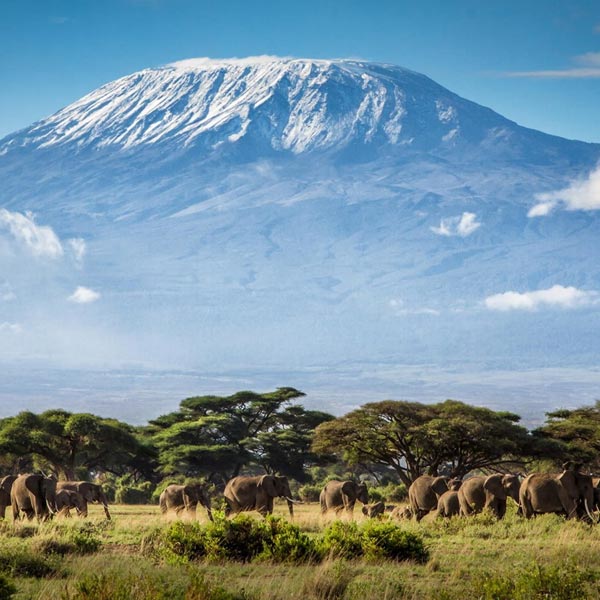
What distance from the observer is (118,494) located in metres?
51.7

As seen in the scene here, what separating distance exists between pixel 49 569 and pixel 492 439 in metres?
32.1

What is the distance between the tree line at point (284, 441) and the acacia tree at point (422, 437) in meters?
0.05

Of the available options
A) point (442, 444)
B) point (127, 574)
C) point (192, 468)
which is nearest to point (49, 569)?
point (127, 574)

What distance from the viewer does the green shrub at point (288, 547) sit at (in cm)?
1891

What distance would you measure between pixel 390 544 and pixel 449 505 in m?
9.68

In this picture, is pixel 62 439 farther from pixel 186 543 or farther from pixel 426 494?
pixel 186 543

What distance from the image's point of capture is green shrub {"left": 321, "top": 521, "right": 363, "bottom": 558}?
19.2 meters

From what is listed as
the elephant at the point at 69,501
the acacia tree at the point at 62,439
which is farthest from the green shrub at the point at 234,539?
the acacia tree at the point at 62,439

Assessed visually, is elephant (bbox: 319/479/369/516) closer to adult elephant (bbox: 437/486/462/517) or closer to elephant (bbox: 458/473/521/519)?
adult elephant (bbox: 437/486/462/517)

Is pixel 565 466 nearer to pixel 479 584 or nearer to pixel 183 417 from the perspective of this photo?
pixel 479 584

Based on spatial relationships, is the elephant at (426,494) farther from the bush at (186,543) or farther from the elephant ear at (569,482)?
the bush at (186,543)

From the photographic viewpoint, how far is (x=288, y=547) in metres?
19.2

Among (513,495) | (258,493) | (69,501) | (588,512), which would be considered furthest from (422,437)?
(588,512)

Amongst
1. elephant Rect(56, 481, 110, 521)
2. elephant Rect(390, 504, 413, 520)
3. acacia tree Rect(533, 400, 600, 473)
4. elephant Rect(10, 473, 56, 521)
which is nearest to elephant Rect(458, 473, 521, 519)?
elephant Rect(390, 504, 413, 520)
